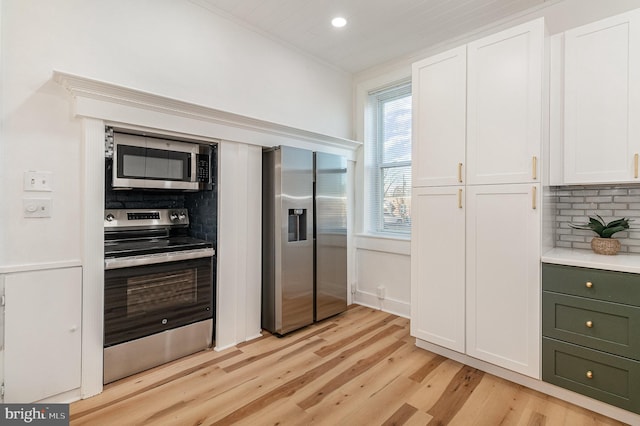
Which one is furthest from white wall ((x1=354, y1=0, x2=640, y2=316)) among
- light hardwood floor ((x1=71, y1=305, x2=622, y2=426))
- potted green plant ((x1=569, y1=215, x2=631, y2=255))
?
potted green plant ((x1=569, y1=215, x2=631, y2=255))

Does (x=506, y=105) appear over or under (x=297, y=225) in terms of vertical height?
over

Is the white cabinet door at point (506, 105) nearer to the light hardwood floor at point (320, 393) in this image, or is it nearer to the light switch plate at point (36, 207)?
the light hardwood floor at point (320, 393)

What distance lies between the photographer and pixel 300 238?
312 cm

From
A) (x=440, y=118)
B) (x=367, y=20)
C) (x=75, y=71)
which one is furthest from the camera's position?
(x=367, y=20)

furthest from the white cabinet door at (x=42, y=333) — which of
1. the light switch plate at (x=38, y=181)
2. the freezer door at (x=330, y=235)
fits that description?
the freezer door at (x=330, y=235)

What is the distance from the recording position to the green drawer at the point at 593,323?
1797 millimetres

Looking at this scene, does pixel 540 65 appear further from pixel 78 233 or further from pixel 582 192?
pixel 78 233

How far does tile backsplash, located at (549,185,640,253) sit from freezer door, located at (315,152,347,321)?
193cm

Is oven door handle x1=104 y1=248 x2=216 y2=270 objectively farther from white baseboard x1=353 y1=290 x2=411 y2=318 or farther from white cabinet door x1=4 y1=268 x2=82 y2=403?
white baseboard x1=353 y1=290 x2=411 y2=318

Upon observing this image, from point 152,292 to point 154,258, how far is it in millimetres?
268

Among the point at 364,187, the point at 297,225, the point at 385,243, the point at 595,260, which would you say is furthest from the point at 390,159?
the point at 595,260

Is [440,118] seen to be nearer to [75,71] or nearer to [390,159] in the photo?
[390,159]

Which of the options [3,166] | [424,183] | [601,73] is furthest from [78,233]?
[601,73]

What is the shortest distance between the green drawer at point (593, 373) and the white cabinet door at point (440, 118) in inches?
52.3
